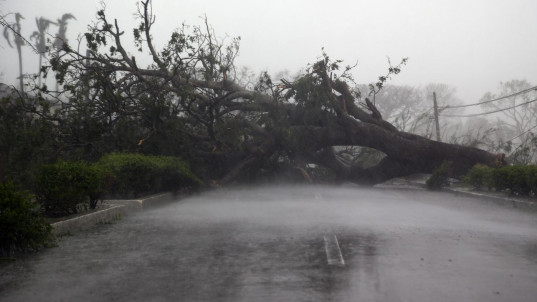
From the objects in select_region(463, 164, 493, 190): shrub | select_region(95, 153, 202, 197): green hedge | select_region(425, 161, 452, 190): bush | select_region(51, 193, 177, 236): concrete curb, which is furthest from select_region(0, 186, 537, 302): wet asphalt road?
select_region(425, 161, 452, 190): bush

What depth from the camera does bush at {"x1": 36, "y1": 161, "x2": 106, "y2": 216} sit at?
1113cm

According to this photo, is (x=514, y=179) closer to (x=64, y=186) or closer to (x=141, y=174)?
(x=141, y=174)

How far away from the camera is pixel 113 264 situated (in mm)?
7469

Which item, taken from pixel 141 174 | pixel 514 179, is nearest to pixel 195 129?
pixel 141 174

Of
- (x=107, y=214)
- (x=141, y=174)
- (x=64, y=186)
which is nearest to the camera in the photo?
(x=64, y=186)

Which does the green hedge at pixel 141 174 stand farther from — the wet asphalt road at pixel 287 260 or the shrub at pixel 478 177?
the shrub at pixel 478 177

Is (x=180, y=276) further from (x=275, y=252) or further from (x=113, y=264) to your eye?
(x=275, y=252)

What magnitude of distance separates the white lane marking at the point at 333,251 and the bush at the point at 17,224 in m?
4.29

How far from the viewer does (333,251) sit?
27.0ft

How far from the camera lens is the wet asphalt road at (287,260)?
5898 mm

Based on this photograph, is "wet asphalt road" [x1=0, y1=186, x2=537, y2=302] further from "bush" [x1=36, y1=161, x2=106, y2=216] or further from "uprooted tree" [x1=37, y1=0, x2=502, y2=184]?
"uprooted tree" [x1=37, y1=0, x2=502, y2=184]

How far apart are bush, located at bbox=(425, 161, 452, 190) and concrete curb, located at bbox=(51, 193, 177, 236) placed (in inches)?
468

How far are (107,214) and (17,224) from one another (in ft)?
14.7

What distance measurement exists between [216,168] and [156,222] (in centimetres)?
1246
